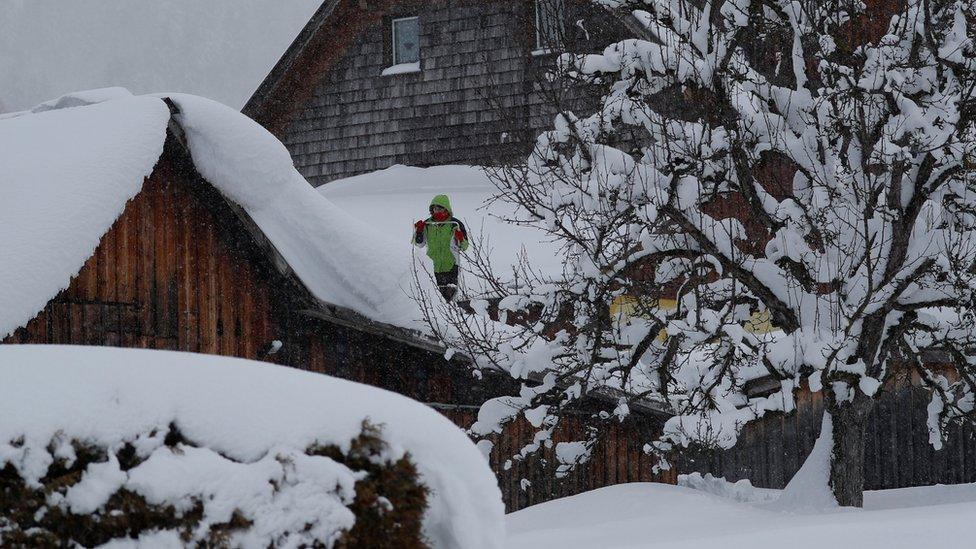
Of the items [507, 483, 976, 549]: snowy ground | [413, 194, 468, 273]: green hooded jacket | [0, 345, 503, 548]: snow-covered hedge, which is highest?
[413, 194, 468, 273]: green hooded jacket

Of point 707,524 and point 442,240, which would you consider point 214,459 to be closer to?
point 707,524

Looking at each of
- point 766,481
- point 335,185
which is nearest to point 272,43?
point 335,185

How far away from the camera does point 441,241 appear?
12.5 m

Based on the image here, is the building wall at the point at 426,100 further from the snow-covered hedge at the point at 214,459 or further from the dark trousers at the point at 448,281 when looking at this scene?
the snow-covered hedge at the point at 214,459

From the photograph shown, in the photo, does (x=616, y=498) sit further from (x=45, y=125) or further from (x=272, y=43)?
(x=272, y=43)

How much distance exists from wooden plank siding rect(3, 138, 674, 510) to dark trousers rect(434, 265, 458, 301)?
47.3 inches

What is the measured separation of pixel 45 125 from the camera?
32.9 ft

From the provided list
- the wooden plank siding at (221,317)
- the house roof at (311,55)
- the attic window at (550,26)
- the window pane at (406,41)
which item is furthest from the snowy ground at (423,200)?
the wooden plank siding at (221,317)

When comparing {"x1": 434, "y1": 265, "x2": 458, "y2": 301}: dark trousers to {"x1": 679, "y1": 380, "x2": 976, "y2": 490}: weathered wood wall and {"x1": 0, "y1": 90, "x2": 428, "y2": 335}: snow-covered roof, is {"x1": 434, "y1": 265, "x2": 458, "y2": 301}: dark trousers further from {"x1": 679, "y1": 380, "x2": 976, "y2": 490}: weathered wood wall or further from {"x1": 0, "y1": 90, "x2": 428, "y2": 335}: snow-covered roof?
{"x1": 679, "y1": 380, "x2": 976, "y2": 490}: weathered wood wall

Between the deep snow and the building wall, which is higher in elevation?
the building wall

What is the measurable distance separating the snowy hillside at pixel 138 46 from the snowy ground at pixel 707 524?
220ft

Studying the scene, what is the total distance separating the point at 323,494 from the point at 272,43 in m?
77.4

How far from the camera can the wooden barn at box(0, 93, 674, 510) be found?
939cm

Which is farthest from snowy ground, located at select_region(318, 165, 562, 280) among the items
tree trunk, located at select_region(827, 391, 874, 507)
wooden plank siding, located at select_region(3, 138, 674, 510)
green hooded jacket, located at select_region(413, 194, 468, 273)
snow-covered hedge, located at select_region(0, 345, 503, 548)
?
snow-covered hedge, located at select_region(0, 345, 503, 548)
